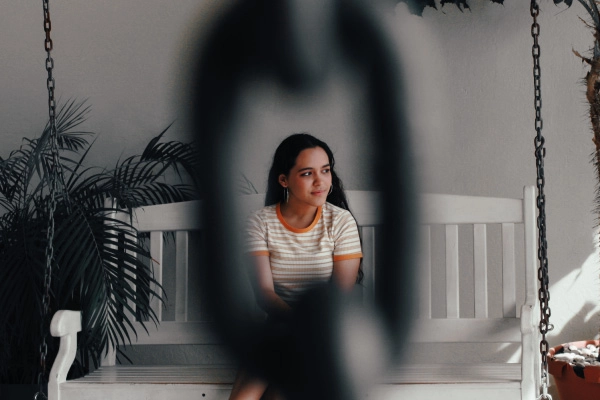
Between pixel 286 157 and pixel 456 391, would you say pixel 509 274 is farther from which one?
pixel 286 157

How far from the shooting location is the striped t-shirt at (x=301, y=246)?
1.19 metres

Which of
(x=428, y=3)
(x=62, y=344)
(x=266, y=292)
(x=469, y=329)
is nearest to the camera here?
(x=266, y=292)

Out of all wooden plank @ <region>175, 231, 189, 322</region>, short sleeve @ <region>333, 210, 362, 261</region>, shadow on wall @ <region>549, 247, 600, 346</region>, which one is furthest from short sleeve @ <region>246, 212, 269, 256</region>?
shadow on wall @ <region>549, 247, 600, 346</region>

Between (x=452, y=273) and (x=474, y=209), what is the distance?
0.49ft

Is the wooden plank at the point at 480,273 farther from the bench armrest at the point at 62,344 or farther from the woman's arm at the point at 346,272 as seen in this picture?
the bench armrest at the point at 62,344

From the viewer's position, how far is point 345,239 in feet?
3.97

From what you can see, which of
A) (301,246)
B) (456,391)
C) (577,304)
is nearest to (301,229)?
(301,246)

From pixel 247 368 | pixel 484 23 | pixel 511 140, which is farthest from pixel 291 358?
pixel 484 23

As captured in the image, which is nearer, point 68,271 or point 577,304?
point 68,271

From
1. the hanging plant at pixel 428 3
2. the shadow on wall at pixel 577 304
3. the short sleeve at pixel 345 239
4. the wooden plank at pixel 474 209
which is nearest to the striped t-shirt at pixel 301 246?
the short sleeve at pixel 345 239

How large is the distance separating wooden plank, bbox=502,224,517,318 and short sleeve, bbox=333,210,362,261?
17.0 inches

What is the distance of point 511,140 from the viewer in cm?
167

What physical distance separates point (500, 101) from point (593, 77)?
9.1 inches

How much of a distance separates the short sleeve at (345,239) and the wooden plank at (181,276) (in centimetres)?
46
